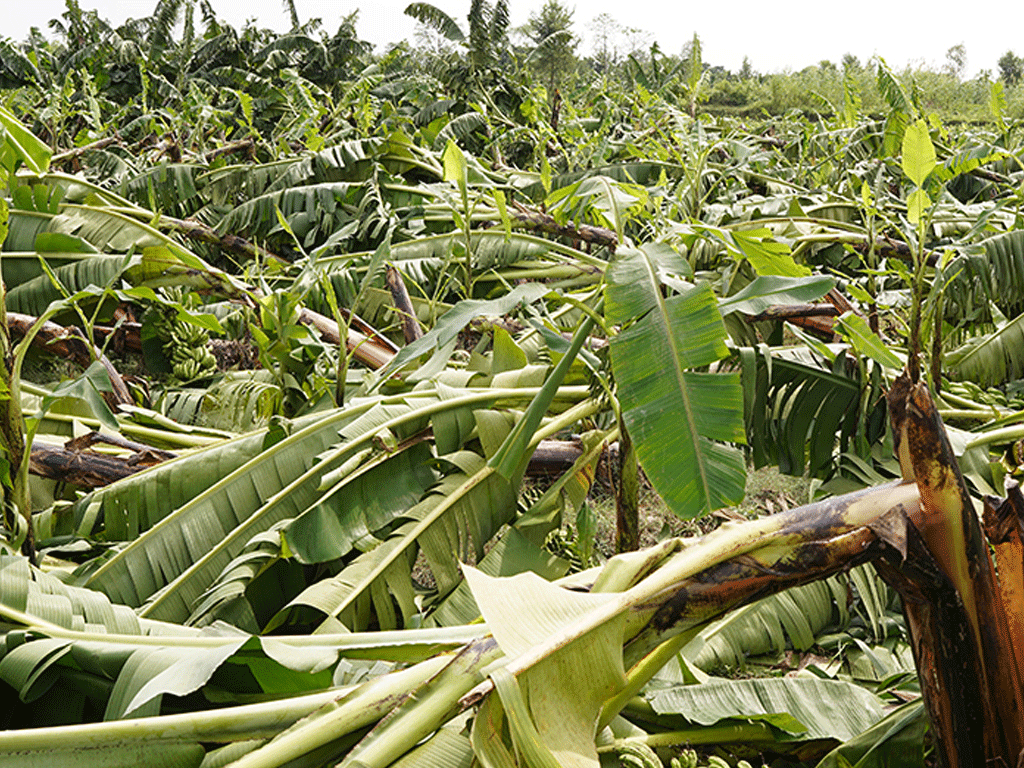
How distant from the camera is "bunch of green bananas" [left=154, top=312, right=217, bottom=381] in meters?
2.79

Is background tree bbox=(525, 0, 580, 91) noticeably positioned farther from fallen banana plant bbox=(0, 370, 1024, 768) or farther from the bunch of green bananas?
fallen banana plant bbox=(0, 370, 1024, 768)

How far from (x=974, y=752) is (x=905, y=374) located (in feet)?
1.17

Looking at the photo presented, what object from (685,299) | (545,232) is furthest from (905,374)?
(545,232)

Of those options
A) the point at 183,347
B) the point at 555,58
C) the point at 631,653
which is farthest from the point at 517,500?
the point at 555,58

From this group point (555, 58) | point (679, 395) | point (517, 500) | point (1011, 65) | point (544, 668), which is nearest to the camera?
point (544, 668)

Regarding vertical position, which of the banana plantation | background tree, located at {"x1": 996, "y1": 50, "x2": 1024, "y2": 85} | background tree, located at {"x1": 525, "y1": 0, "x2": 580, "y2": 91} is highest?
background tree, located at {"x1": 996, "y1": 50, "x2": 1024, "y2": 85}

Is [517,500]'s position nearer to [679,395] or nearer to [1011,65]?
[679,395]

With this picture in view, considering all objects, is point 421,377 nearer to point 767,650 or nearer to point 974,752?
point 767,650

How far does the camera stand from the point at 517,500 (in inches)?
65.4

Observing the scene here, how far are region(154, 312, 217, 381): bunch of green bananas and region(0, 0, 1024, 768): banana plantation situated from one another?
0.04 ft

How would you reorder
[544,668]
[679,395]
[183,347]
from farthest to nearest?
[183,347] < [679,395] < [544,668]

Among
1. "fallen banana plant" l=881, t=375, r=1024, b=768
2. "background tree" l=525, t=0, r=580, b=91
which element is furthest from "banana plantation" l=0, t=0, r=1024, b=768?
"background tree" l=525, t=0, r=580, b=91

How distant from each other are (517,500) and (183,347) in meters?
1.74

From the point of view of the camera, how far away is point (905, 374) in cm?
73
